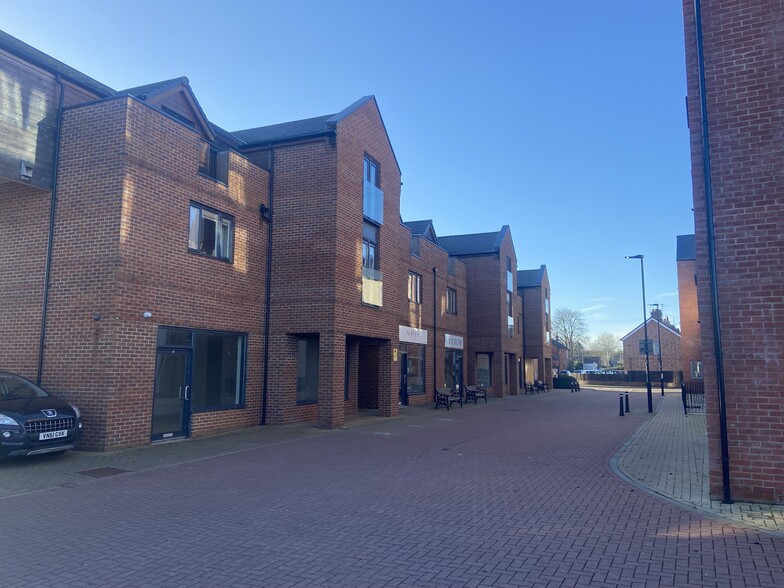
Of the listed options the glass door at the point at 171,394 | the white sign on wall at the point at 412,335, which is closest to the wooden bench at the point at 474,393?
the white sign on wall at the point at 412,335

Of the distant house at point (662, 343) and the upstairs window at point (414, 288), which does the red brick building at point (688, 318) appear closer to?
the distant house at point (662, 343)

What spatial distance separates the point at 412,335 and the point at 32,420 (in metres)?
15.7

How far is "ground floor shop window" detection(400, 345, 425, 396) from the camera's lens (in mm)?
23969

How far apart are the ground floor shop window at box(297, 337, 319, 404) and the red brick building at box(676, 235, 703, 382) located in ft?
94.1

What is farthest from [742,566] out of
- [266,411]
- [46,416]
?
[266,411]

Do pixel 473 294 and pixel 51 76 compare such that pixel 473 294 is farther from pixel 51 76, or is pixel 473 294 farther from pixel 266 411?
pixel 51 76

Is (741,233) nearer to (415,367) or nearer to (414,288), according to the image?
(414,288)

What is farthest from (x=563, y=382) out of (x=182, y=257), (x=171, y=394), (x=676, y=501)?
(x=676, y=501)

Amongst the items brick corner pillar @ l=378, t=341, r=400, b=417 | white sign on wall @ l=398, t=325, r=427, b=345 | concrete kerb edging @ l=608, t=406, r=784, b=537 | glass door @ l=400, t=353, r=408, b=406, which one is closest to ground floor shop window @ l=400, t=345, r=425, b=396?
glass door @ l=400, t=353, r=408, b=406

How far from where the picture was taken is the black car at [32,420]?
894cm

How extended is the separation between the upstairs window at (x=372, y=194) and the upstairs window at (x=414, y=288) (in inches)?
225

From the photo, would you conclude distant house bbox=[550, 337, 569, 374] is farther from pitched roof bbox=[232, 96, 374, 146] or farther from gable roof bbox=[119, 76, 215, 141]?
gable roof bbox=[119, 76, 215, 141]

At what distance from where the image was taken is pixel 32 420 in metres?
9.21

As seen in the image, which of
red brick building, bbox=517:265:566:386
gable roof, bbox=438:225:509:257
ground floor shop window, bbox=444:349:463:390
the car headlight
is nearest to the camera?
the car headlight
